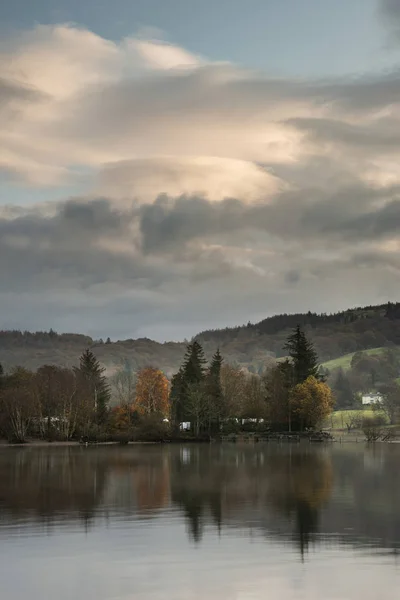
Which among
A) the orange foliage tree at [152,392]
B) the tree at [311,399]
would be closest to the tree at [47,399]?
the orange foliage tree at [152,392]

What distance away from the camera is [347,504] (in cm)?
3734

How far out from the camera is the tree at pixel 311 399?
430ft

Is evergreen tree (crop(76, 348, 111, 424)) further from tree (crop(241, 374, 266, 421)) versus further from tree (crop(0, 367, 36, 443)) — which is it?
tree (crop(241, 374, 266, 421))

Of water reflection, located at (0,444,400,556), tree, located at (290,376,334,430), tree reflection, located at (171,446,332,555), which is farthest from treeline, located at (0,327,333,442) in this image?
water reflection, located at (0,444,400,556)

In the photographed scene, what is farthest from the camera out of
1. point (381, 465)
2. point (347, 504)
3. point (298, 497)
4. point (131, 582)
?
point (381, 465)

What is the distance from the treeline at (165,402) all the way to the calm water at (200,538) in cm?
6992

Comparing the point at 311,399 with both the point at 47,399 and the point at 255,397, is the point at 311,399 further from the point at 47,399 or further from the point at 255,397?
the point at 47,399

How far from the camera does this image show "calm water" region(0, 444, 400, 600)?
20.5 metres

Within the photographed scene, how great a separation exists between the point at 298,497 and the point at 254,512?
21.8 feet

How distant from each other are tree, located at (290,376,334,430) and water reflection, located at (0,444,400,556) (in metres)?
62.7

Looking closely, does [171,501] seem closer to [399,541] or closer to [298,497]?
[298,497]

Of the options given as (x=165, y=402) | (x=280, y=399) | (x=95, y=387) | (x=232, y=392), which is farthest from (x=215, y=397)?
(x=95, y=387)

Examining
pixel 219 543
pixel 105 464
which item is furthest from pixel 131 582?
pixel 105 464

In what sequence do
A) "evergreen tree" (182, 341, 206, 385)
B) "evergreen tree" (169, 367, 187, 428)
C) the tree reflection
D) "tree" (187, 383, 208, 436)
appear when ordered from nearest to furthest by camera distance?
the tree reflection < "tree" (187, 383, 208, 436) < "evergreen tree" (169, 367, 187, 428) < "evergreen tree" (182, 341, 206, 385)
